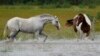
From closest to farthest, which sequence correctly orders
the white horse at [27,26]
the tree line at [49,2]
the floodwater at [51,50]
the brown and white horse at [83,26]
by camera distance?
the floodwater at [51,50], the white horse at [27,26], the brown and white horse at [83,26], the tree line at [49,2]

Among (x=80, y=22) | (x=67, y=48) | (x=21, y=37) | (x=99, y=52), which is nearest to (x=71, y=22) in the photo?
(x=80, y=22)

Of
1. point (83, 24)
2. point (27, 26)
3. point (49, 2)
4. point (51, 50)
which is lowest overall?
point (49, 2)

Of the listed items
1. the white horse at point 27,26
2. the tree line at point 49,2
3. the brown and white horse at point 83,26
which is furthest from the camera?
the tree line at point 49,2

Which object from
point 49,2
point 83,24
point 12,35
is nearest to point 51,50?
point 12,35

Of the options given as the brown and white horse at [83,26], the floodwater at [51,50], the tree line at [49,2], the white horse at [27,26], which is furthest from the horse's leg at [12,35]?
the tree line at [49,2]

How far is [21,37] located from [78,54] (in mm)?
6200

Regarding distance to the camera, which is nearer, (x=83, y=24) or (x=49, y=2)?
(x=83, y=24)

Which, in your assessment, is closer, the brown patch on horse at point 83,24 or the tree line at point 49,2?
the brown patch on horse at point 83,24

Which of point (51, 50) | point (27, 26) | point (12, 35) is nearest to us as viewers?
point (51, 50)

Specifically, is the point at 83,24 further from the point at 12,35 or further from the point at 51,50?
the point at 51,50

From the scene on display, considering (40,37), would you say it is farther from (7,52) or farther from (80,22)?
(7,52)

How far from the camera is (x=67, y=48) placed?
14492 mm

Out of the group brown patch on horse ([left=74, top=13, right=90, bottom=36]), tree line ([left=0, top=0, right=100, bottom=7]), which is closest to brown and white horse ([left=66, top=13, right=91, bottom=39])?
brown patch on horse ([left=74, top=13, right=90, bottom=36])

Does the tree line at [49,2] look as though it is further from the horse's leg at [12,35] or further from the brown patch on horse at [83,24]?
the horse's leg at [12,35]
